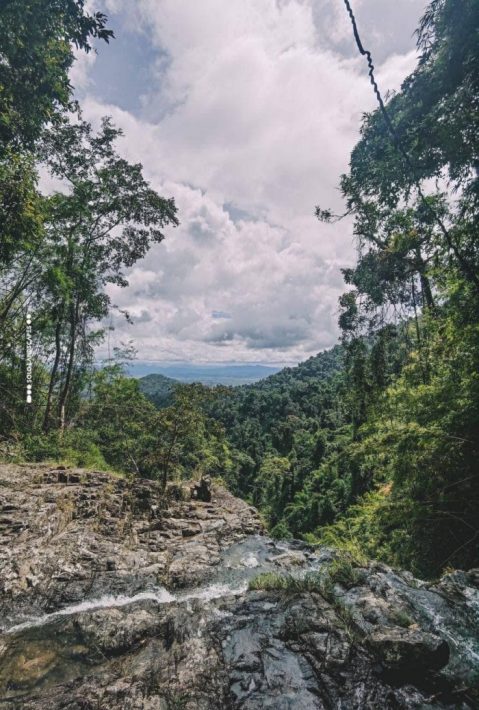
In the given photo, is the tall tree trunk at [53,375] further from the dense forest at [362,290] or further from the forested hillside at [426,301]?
the forested hillside at [426,301]

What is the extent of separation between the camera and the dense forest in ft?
17.7

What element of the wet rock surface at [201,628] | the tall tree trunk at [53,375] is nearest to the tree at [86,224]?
the tall tree trunk at [53,375]

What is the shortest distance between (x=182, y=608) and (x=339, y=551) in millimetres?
5673

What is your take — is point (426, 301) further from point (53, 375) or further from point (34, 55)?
point (53, 375)

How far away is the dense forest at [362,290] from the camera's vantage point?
17.7ft

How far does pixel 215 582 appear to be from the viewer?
8.80 metres

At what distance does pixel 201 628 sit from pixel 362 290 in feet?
40.9

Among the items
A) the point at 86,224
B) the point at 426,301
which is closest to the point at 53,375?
the point at 86,224

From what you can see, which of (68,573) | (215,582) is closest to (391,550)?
Result: (215,582)

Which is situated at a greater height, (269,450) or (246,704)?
(246,704)

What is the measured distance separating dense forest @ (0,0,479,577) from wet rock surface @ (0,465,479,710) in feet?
8.07

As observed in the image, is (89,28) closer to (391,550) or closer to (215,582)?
(215,582)

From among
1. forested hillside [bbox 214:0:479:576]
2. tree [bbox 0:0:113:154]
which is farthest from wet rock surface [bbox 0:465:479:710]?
tree [bbox 0:0:113:154]

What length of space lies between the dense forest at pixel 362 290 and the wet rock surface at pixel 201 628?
2.46 meters
